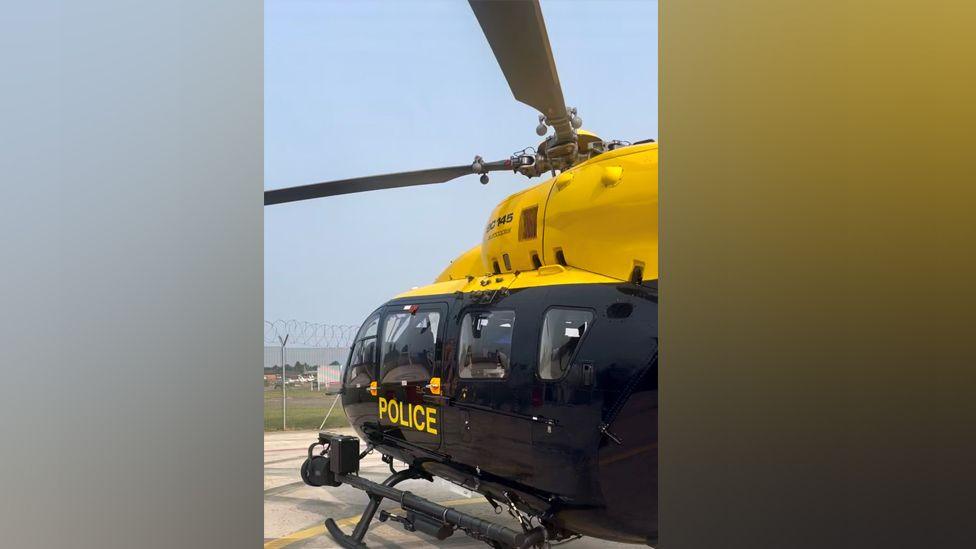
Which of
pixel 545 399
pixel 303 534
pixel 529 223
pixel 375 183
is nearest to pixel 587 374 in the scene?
pixel 545 399

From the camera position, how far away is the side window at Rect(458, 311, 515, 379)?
170 inches

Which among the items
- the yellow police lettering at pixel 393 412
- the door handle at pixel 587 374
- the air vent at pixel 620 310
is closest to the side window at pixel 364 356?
the yellow police lettering at pixel 393 412

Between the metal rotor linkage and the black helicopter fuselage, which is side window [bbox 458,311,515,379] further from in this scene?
the metal rotor linkage

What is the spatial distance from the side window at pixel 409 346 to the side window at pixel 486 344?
1.31 feet

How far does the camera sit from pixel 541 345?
4.04 m

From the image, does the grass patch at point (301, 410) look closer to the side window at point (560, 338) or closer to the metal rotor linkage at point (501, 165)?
the metal rotor linkage at point (501, 165)

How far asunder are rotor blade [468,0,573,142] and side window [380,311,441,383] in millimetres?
2077

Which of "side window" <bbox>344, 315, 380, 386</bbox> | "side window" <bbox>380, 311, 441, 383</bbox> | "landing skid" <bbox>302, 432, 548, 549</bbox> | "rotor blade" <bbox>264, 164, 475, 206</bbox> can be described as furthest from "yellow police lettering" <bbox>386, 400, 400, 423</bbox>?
"rotor blade" <bbox>264, 164, 475, 206</bbox>

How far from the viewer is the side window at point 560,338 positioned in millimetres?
3846

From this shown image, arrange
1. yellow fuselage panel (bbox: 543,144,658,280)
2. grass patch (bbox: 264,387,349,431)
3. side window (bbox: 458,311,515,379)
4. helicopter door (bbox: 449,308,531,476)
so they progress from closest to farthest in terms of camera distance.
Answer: yellow fuselage panel (bbox: 543,144,658,280) < helicopter door (bbox: 449,308,531,476) < side window (bbox: 458,311,515,379) < grass patch (bbox: 264,387,349,431)
